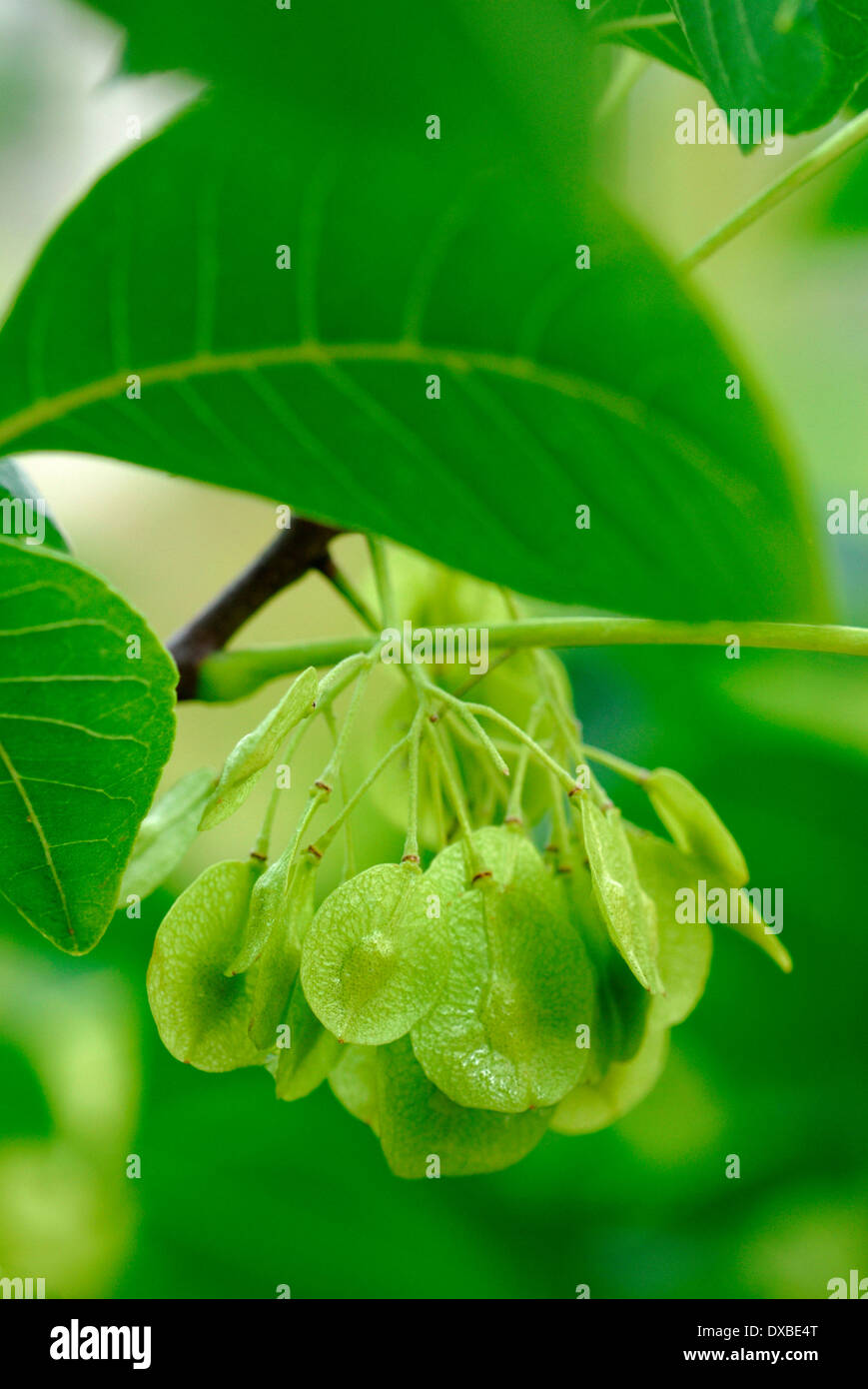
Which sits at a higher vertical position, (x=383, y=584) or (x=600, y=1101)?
(x=383, y=584)

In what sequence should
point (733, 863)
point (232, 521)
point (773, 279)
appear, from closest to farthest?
point (733, 863) < point (773, 279) < point (232, 521)

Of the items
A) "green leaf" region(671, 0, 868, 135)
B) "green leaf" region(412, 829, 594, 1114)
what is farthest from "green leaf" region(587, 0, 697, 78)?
"green leaf" region(412, 829, 594, 1114)

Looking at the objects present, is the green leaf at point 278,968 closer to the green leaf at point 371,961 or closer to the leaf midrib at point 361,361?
the green leaf at point 371,961

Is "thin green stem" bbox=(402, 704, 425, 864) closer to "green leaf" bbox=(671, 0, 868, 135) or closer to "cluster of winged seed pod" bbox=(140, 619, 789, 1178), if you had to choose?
"cluster of winged seed pod" bbox=(140, 619, 789, 1178)

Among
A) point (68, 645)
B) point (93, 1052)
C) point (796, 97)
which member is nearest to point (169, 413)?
point (68, 645)

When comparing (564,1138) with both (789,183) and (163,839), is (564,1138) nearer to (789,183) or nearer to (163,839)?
(163,839)

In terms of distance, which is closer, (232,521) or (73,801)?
(73,801)

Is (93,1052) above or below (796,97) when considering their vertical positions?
below

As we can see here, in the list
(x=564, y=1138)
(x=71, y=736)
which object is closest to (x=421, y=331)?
(x=71, y=736)

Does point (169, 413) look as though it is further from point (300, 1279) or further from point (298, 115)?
point (300, 1279)
